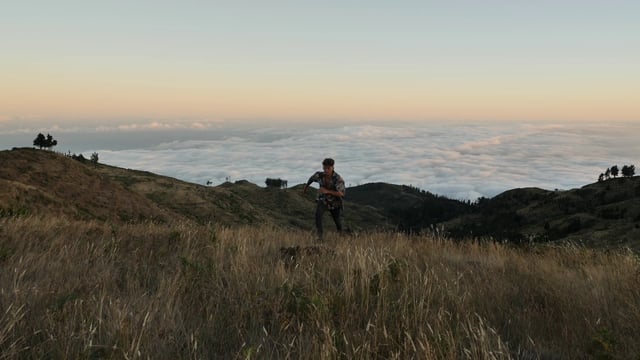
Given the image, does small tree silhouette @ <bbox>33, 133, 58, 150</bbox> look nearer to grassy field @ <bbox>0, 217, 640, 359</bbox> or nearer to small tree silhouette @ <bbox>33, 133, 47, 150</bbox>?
small tree silhouette @ <bbox>33, 133, 47, 150</bbox>

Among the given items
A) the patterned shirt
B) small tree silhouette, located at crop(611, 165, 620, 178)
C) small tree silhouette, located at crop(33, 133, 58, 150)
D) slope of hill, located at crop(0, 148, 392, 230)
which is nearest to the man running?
the patterned shirt

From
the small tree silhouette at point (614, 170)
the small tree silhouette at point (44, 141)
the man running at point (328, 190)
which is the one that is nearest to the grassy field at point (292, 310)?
the man running at point (328, 190)

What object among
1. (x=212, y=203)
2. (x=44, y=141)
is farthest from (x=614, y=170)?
(x=44, y=141)

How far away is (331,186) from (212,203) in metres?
43.6

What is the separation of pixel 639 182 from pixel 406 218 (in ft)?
308

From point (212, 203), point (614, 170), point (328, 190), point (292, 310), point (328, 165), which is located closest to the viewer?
point (292, 310)

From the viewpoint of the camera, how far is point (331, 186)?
13.4m

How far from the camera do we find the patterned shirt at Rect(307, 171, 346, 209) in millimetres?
13344

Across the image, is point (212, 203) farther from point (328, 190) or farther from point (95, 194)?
point (328, 190)

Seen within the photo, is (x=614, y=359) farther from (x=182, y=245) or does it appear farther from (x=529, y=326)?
(x=182, y=245)

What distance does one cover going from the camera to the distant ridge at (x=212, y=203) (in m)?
25.1

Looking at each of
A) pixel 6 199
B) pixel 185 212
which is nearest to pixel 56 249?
pixel 6 199

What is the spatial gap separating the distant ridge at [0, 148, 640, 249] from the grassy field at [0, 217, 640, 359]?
5241 mm

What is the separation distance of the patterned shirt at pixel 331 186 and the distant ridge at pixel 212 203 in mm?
901
